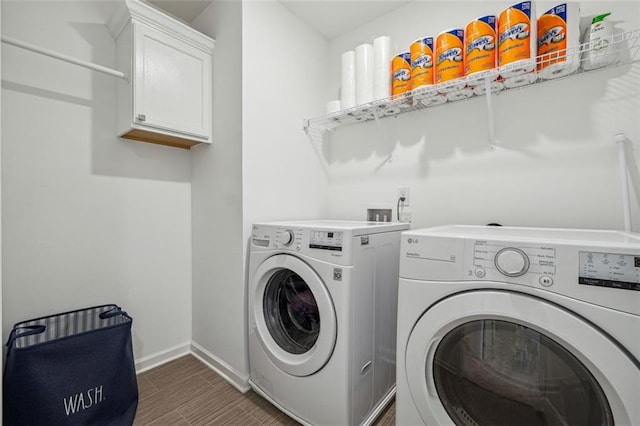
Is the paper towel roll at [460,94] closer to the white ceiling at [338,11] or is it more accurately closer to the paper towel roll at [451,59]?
the paper towel roll at [451,59]

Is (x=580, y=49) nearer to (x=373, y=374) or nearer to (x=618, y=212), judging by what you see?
(x=618, y=212)

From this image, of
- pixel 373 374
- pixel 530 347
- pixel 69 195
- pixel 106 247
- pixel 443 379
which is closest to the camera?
pixel 530 347

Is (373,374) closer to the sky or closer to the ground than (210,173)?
closer to the ground

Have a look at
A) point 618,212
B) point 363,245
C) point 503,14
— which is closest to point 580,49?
point 503,14

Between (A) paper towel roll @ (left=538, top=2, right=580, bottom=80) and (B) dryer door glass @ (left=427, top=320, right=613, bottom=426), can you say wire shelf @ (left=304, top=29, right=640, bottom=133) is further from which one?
(B) dryer door glass @ (left=427, top=320, right=613, bottom=426)

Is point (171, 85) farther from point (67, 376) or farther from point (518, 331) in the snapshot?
point (518, 331)

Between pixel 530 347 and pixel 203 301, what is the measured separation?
1.83m

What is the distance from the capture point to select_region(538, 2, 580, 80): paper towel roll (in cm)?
113

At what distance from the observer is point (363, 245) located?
1206 millimetres

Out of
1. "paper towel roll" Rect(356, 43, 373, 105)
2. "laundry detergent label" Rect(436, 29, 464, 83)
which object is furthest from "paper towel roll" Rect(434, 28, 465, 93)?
"paper towel roll" Rect(356, 43, 373, 105)

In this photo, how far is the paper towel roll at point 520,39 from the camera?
1161 millimetres

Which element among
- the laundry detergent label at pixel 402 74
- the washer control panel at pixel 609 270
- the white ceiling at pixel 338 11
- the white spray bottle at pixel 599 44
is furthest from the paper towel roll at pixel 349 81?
the washer control panel at pixel 609 270

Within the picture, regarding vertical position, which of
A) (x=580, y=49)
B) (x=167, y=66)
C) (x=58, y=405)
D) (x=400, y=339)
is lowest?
(x=58, y=405)

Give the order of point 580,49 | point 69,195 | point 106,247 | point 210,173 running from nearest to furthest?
point 580,49 → point 69,195 → point 106,247 → point 210,173
